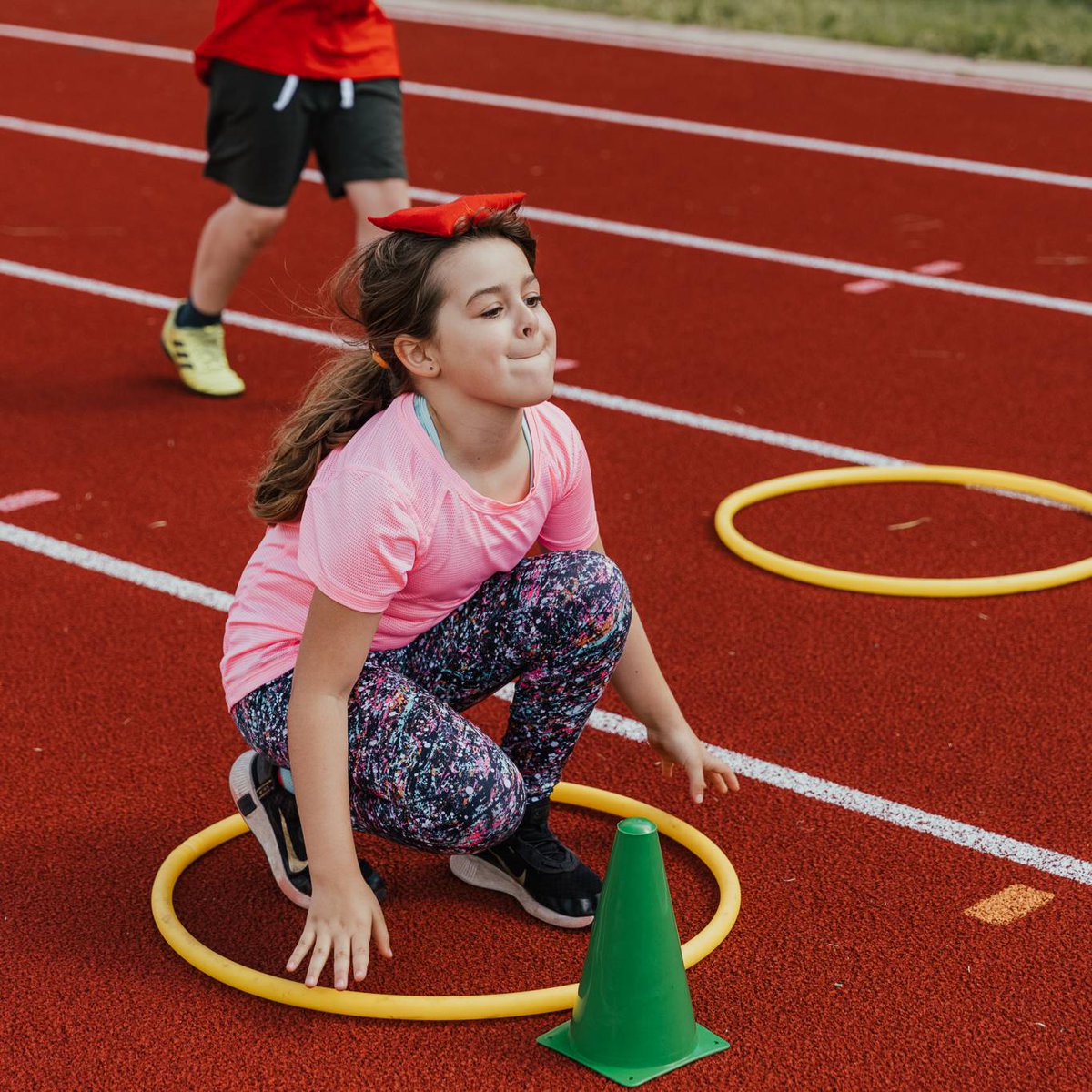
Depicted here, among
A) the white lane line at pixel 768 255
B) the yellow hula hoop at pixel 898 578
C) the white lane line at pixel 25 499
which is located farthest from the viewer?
the white lane line at pixel 768 255

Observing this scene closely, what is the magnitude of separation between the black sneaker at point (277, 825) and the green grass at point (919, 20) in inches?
468

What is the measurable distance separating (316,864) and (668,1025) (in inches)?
26.0

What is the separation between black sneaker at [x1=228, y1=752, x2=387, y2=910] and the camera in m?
3.28

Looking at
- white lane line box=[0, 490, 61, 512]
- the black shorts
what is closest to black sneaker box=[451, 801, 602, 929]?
white lane line box=[0, 490, 61, 512]

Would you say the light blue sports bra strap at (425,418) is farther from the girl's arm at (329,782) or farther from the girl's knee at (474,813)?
the girl's knee at (474,813)

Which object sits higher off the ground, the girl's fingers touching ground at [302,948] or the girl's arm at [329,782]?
the girl's arm at [329,782]

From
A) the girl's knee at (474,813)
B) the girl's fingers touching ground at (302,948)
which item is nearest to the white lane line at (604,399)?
the girl's knee at (474,813)

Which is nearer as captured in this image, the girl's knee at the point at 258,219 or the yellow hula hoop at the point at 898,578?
the yellow hula hoop at the point at 898,578

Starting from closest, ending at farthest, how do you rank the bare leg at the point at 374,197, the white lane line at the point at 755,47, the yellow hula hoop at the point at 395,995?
1. the yellow hula hoop at the point at 395,995
2. the bare leg at the point at 374,197
3. the white lane line at the point at 755,47

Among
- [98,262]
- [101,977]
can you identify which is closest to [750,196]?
[98,262]

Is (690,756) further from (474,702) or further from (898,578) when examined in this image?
(898,578)

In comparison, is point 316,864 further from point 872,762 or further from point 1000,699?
point 1000,699

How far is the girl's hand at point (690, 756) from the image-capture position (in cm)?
329

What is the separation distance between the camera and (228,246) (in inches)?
252
